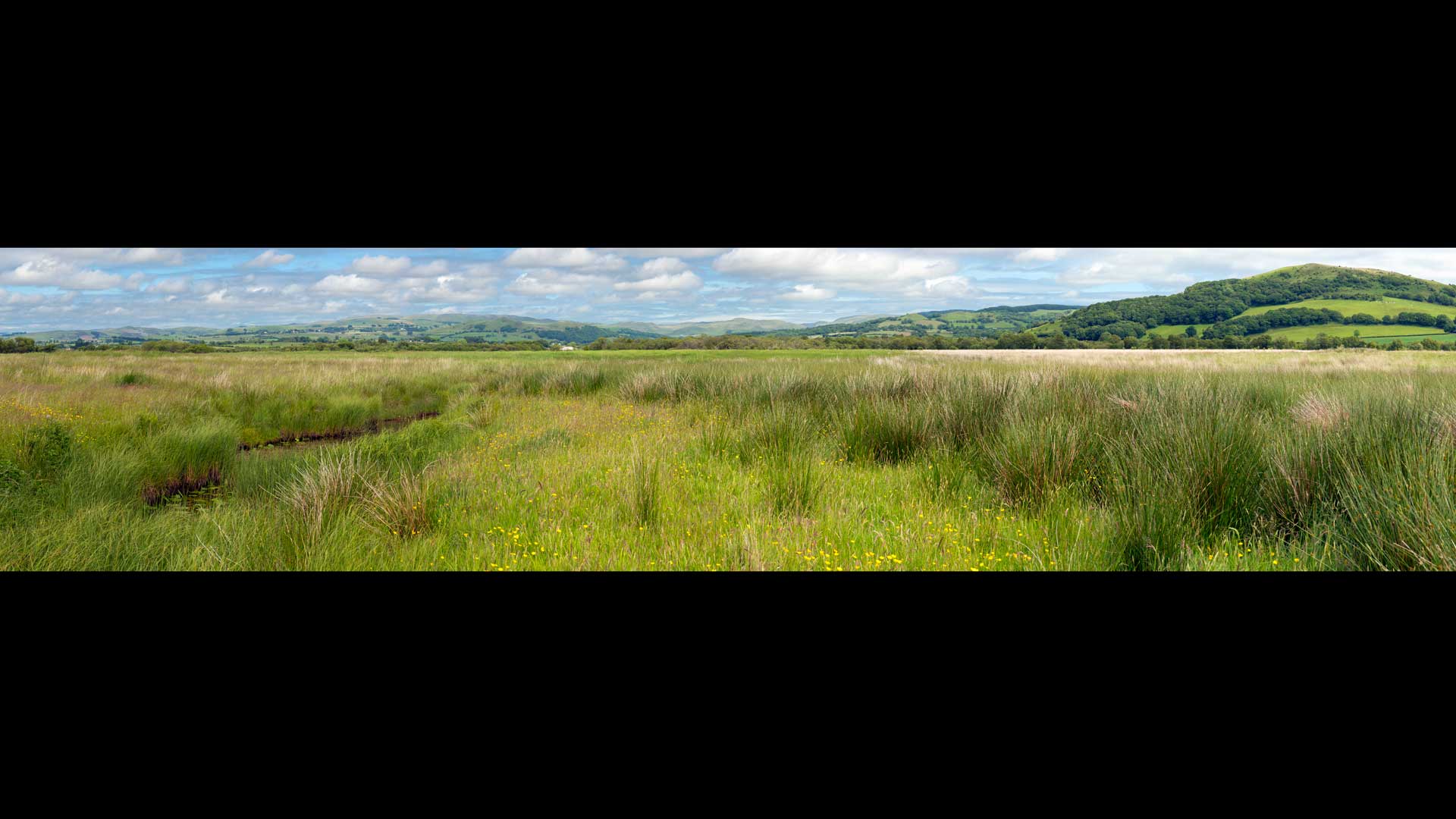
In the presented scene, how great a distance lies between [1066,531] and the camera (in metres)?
3.25

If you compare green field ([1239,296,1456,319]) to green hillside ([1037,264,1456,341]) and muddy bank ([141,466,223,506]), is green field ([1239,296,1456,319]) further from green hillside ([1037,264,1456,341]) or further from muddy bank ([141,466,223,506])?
muddy bank ([141,466,223,506])

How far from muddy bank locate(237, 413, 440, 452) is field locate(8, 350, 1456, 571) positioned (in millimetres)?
107

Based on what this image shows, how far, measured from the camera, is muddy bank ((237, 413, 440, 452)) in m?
6.72

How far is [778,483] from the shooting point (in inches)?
170

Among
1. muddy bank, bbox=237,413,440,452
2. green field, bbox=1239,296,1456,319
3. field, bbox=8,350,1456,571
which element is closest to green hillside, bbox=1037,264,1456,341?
green field, bbox=1239,296,1456,319

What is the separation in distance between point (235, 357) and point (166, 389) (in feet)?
11.8

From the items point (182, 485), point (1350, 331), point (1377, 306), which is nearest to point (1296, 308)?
point (1377, 306)

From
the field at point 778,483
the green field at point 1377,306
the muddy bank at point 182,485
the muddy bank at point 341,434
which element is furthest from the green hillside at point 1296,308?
the muddy bank at point 341,434

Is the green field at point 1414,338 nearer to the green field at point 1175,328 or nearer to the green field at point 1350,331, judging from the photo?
the green field at point 1350,331

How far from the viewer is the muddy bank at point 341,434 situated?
6722 mm

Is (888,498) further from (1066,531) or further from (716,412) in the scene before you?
(716,412)

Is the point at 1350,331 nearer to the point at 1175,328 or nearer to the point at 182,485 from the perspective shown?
the point at 1175,328

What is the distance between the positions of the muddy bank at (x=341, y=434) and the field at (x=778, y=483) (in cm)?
11
